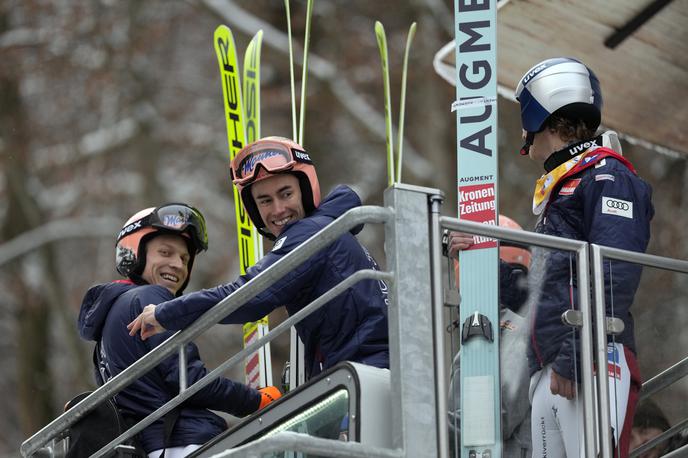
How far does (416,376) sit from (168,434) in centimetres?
159

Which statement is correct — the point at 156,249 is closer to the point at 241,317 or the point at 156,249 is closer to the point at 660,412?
the point at 241,317

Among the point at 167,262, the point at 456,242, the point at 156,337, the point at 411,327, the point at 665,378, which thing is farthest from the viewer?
the point at 167,262

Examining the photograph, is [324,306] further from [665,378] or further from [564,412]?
[665,378]

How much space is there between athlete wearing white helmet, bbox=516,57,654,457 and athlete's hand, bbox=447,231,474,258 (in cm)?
27

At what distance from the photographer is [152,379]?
7.44 metres

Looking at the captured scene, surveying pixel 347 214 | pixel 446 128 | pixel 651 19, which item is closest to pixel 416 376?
pixel 347 214

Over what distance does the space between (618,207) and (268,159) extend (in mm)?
1594

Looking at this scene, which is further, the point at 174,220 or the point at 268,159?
the point at 174,220

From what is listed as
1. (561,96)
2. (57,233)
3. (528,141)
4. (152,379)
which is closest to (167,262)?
(152,379)

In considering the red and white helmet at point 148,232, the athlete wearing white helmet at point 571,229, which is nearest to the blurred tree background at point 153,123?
the red and white helmet at point 148,232

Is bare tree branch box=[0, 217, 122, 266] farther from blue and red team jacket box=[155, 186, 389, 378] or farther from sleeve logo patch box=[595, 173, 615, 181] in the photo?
sleeve logo patch box=[595, 173, 615, 181]

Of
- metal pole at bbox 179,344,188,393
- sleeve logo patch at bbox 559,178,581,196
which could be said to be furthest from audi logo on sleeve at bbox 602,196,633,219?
metal pole at bbox 179,344,188,393

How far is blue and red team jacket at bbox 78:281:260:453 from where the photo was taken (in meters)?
7.29

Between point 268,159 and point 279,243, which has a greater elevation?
point 268,159
